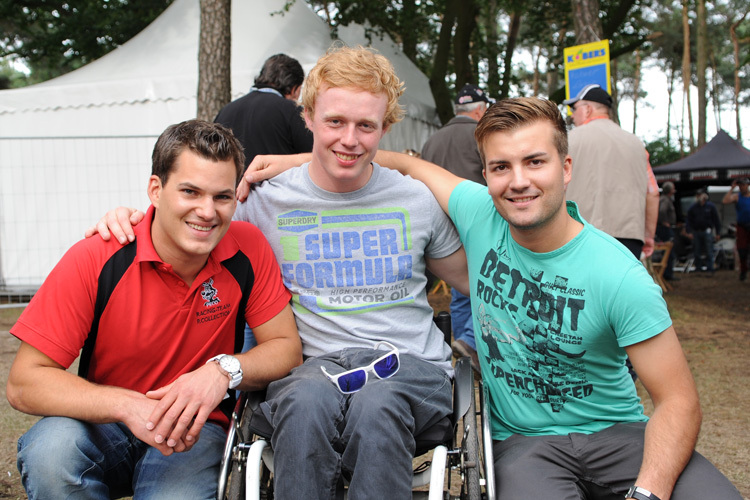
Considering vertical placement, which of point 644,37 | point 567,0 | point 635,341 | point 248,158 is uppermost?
point 567,0

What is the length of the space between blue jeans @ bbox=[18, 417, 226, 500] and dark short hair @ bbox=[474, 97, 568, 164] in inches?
53.9

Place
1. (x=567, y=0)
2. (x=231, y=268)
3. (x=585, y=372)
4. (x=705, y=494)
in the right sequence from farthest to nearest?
(x=567, y=0) → (x=231, y=268) → (x=585, y=372) → (x=705, y=494)

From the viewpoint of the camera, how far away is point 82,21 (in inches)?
535

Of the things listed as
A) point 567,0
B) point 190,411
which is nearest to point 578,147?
point 190,411

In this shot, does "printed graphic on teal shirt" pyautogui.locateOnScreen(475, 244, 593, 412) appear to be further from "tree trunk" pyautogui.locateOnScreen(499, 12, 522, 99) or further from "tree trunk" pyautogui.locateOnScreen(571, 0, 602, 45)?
"tree trunk" pyautogui.locateOnScreen(499, 12, 522, 99)

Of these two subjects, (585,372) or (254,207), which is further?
(254,207)

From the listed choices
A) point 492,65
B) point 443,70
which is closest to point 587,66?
point 443,70

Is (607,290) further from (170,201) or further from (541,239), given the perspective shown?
(170,201)

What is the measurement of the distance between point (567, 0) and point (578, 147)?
10867 mm

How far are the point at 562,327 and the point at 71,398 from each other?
1.48m

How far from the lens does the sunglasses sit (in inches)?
79.0

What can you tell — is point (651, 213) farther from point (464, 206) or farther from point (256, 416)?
point (256, 416)

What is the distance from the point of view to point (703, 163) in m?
16.9

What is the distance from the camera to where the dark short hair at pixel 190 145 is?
2086 mm
